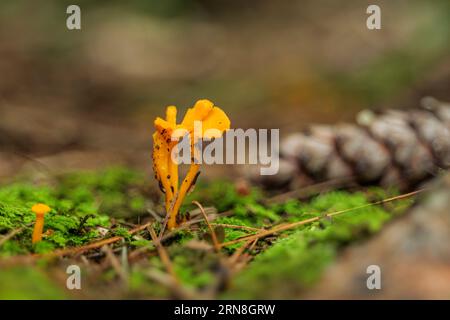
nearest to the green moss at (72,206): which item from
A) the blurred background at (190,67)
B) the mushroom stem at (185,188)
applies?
the mushroom stem at (185,188)

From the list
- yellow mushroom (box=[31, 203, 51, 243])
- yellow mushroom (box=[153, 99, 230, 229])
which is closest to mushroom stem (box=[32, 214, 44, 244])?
yellow mushroom (box=[31, 203, 51, 243])

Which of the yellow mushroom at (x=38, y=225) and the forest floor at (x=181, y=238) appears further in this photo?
the yellow mushroom at (x=38, y=225)

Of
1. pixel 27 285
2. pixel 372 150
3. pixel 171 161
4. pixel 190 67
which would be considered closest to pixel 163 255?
pixel 27 285

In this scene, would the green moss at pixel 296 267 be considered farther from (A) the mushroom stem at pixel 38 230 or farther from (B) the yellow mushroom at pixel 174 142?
(A) the mushroom stem at pixel 38 230

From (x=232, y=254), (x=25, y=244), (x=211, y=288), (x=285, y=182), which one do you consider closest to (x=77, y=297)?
(x=211, y=288)

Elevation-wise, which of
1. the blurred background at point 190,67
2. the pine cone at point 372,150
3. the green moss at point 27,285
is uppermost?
the blurred background at point 190,67

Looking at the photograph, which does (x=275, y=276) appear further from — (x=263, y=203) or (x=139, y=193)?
(x=139, y=193)

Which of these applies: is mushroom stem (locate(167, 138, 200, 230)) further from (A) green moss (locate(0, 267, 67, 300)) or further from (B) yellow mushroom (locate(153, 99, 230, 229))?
A: (A) green moss (locate(0, 267, 67, 300))
